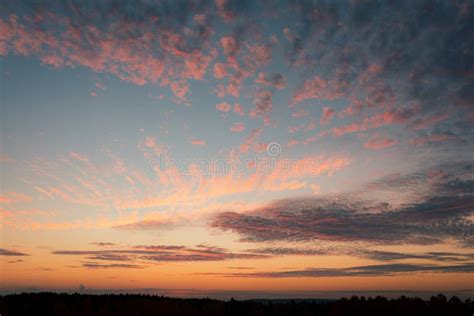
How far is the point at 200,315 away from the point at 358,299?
8405mm

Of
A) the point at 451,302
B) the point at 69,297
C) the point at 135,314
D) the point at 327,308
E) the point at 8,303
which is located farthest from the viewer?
the point at 69,297

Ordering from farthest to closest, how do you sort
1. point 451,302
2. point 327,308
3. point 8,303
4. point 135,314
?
point 8,303 < point 327,308 < point 451,302 < point 135,314

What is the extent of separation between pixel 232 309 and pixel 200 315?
262 cm

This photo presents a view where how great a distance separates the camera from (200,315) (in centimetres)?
2020

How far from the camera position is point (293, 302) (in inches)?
924

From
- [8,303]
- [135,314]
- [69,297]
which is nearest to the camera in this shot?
[135,314]

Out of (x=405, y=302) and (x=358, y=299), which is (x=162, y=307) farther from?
(x=405, y=302)

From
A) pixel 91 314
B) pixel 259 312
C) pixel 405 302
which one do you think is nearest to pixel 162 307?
pixel 91 314

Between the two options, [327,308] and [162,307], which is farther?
[327,308]

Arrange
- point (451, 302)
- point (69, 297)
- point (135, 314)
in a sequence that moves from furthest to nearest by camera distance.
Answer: point (69, 297), point (451, 302), point (135, 314)

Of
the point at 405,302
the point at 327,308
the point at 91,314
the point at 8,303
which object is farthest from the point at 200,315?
the point at 8,303

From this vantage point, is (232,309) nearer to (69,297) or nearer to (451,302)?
(451,302)

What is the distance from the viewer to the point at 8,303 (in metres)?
24.5

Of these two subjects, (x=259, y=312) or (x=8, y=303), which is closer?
(x=259, y=312)
